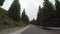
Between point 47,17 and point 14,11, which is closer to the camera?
point 47,17

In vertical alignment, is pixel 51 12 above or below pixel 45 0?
below

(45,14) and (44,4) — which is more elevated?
(44,4)

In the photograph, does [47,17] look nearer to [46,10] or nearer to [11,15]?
[46,10]

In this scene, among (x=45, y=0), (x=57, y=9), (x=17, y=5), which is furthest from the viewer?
(x=17, y=5)

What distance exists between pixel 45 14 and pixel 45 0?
7815mm

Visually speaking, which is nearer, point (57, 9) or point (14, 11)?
point (57, 9)

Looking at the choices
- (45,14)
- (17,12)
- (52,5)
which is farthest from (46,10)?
(17,12)

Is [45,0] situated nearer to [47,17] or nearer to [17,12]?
[47,17]

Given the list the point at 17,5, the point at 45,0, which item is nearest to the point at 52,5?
the point at 45,0

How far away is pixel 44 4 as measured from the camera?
262ft

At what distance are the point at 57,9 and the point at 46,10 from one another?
583 centimetres

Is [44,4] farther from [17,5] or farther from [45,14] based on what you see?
[17,5]

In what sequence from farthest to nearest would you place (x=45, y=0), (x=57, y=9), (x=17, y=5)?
(x=17, y=5) → (x=45, y=0) → (x=57, y=9)

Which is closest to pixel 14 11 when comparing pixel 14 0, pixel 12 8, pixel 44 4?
pixel 12 8
